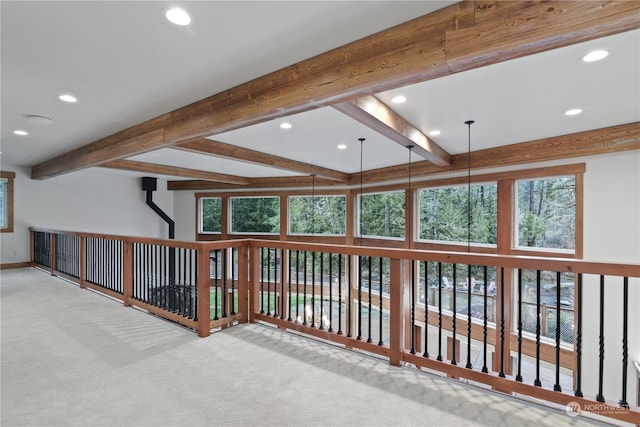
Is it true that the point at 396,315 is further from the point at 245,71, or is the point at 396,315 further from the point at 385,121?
the point at 245,71

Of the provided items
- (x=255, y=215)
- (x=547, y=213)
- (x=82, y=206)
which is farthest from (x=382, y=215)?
(x=82, y=206)

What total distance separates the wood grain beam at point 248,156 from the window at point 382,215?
120 centimetres

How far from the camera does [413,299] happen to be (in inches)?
89.8

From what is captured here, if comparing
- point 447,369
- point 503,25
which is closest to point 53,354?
point 447,369

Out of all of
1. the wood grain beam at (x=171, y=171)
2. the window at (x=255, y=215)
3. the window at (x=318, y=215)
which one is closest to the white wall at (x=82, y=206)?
the wood grain beam at (x=171, y=171)

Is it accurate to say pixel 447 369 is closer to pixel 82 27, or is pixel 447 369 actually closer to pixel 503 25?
pixel 503 25

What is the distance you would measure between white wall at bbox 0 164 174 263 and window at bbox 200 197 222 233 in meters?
1.07

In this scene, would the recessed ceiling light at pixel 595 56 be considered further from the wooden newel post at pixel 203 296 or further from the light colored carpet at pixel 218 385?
the wooden newel post at pixel 203 296

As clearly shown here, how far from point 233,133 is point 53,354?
2.95 m

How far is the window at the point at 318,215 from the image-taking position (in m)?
7.84

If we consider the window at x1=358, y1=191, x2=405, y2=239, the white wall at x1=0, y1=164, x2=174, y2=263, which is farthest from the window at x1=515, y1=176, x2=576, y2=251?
the white wall at x1=0, y1=164, x2=174, y2=263

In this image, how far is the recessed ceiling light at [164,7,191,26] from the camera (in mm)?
1681

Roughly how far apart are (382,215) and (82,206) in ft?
24.3

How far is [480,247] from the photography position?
534 centimetres
